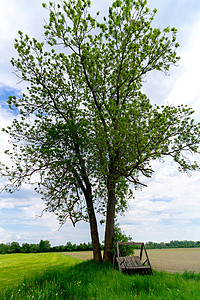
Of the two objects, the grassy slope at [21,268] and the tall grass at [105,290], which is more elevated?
the grassy slope at [21,268]

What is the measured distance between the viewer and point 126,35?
13.0 meters

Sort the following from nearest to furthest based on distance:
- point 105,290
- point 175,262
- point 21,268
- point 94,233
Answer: point 105,290 < point 94,233 < point 21,268 < point 175,262

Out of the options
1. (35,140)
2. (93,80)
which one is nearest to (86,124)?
(93,80)

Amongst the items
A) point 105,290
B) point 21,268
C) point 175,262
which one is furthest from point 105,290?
point 175,262

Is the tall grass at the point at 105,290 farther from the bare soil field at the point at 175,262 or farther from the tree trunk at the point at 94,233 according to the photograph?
the bare soil field at the point at 175,262

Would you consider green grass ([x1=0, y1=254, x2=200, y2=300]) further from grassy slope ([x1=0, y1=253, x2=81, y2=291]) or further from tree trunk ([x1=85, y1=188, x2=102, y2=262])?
tree trunk ([x1=85, y1=188, x2=102, y2=262])

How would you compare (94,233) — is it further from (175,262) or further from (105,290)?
(175,262)

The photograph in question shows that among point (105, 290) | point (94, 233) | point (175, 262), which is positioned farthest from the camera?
point (175, 262)

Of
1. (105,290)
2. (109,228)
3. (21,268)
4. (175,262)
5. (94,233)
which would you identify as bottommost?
(105,290)

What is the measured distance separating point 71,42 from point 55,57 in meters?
2.23

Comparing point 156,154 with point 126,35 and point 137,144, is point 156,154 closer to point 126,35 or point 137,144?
point 137,144

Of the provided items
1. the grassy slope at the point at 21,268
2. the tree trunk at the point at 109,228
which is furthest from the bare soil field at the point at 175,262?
the grassy slope at the point at 21,268

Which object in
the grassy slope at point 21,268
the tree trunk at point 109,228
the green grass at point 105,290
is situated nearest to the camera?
the green grass at point 105,290

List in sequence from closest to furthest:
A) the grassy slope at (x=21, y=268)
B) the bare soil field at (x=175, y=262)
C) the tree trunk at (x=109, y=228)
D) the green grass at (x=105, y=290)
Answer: the green grass at (x=105, y=290), the grassy slope at (x=21, y=268), the tree trunk at (x=109, y=228), the bare soil field at (x=175, y=262)
